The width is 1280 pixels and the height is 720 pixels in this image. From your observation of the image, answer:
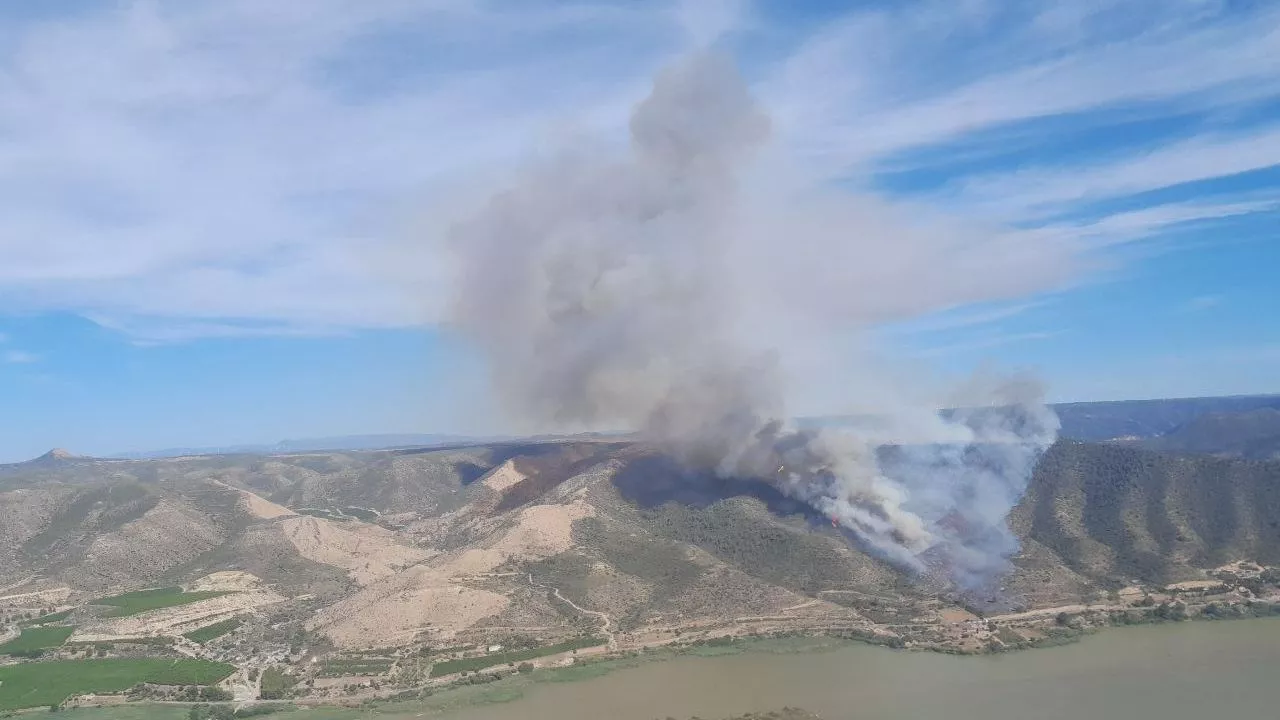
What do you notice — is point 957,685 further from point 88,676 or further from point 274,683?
point 88,676

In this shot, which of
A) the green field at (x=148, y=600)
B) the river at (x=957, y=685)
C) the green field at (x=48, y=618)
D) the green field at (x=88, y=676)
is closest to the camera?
the river at (x=957, y=685)

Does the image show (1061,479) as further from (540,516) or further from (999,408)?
(540,516)

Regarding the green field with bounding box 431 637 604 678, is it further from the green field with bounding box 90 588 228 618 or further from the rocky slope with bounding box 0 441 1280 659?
the green field with bounding box 90 588 228 618

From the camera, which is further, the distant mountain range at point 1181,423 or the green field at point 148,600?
the distant mountain range at point 1181,423

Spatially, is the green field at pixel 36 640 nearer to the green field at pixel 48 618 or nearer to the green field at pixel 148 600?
the green field at pixel 48 618

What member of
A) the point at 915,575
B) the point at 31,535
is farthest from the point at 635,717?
the point at 31,535

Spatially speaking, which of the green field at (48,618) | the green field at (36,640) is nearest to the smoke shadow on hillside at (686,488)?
the green field at (36,640)

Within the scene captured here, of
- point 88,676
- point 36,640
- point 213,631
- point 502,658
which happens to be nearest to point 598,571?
point 502,658
